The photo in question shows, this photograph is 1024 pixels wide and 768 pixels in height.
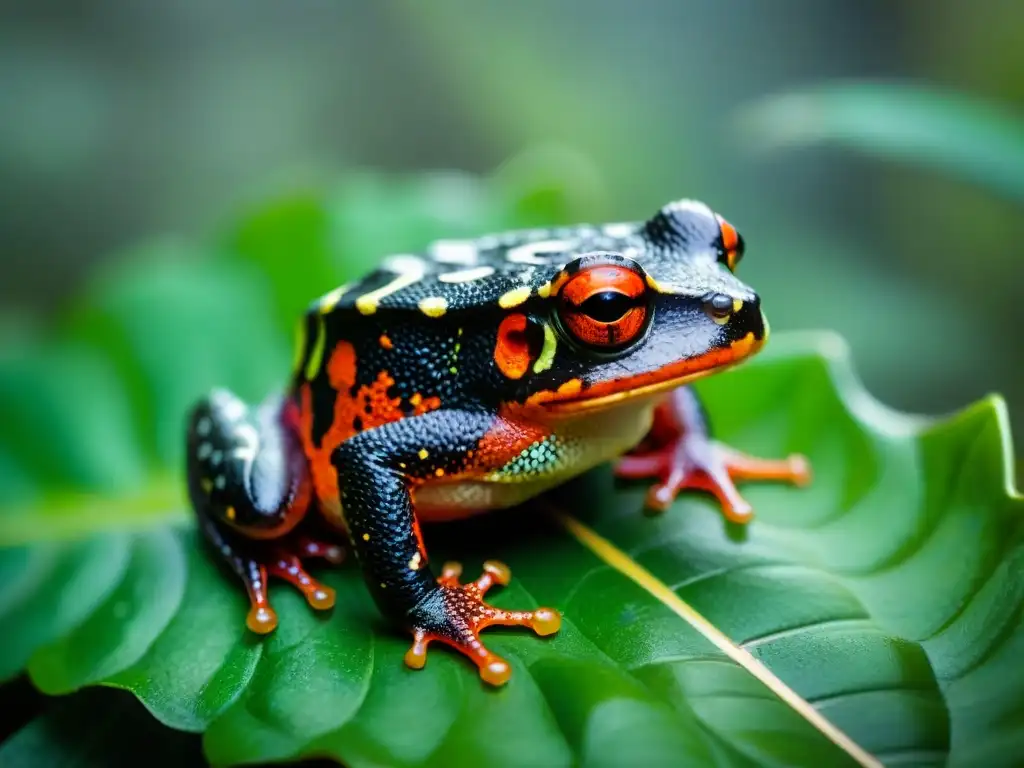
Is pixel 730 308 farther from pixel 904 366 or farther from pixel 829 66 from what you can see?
pixel 829 66

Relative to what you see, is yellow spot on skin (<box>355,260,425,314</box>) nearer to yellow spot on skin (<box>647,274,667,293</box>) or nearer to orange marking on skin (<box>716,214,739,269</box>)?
yellow spot on skin (<box>647,274,667,293</box>)

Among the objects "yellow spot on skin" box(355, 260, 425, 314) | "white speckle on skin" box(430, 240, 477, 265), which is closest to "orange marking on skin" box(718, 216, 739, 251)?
"white speckle on skin" box(430, 240, 477, 265)

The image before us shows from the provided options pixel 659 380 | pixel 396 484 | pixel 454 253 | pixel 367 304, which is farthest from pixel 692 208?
pixel 396 484

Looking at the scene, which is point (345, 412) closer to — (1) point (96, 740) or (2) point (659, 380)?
(2) point (659, 380)

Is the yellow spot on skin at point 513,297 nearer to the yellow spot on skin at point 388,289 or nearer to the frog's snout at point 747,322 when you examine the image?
the yellow spot on skin at point 388,289

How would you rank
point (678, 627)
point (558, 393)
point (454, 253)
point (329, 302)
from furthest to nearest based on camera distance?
point (454, 253) < point (329, 302) < point (558, 393) < point (678, 627)

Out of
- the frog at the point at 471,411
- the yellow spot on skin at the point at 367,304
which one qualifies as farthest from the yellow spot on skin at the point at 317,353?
the yellow spot on skin at the point at 367,304

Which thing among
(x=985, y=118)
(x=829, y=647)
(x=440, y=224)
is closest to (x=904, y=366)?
(x=985, y=118)
